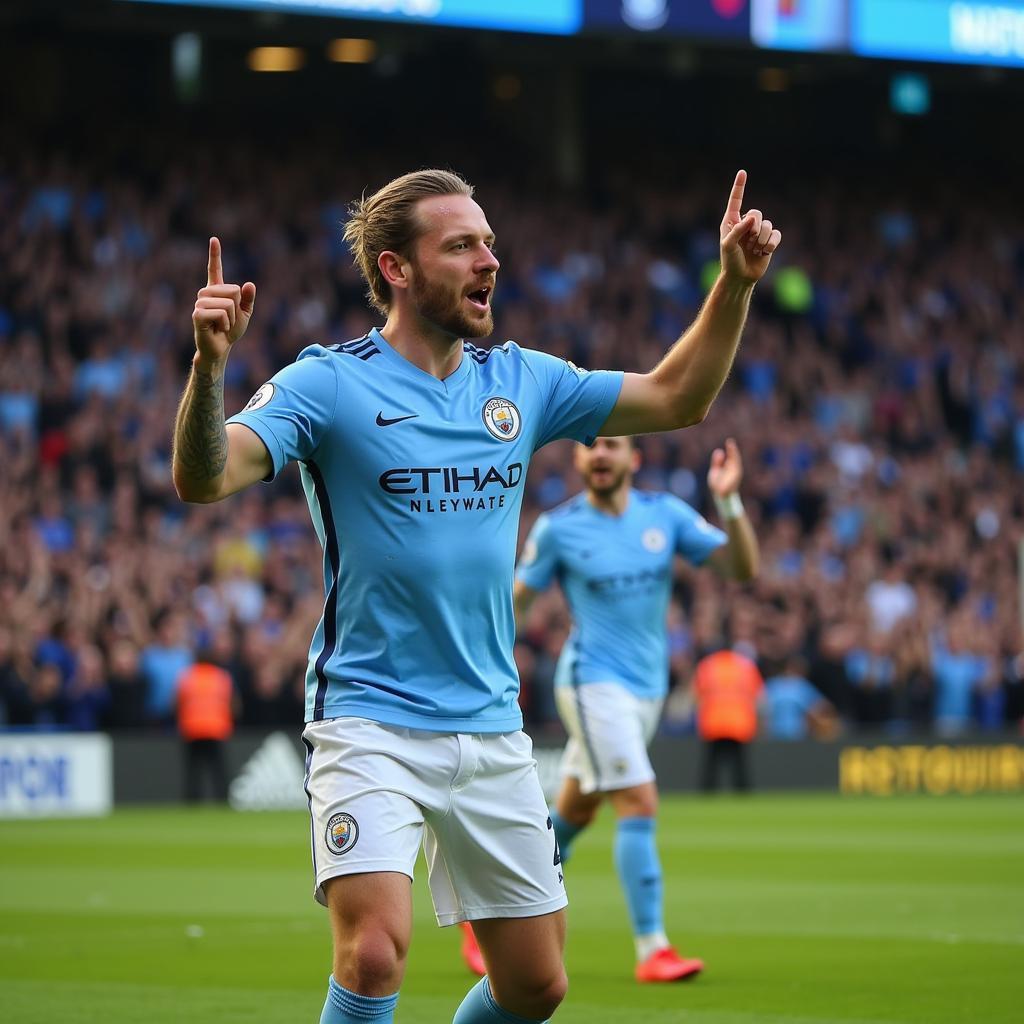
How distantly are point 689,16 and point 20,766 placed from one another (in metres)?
14.0

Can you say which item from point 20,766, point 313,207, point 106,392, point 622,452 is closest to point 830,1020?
point 622,452

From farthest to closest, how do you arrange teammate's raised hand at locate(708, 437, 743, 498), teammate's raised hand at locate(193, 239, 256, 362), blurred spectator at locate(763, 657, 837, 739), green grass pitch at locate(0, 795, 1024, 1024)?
blurred spectator at locate(763, 657, 837, 739) → teammate's raised hand at locate(708, 437, 743, 498) → green grass pitch at locate(0, 795, 1024, 1024) → teammate's raised hand at locate(193, 239, 256, 362)

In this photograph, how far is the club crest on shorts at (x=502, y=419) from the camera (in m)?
5.61

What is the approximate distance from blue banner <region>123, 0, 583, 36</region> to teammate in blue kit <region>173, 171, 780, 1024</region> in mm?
21824

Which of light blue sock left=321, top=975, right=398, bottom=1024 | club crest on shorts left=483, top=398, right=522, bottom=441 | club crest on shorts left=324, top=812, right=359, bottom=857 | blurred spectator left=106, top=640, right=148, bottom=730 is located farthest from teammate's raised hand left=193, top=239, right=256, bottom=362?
blurred spectator left=106, top=640, right=148, bottom=730

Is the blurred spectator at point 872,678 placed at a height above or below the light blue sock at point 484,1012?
below

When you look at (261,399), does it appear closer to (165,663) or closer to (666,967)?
(666,967)

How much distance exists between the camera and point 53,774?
22.7 metres

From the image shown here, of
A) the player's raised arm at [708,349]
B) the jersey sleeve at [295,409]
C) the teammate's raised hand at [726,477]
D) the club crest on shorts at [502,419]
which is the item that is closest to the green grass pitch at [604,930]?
the teammate's raised hand at [726,477]

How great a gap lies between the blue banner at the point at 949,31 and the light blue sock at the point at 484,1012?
2656 centimetres

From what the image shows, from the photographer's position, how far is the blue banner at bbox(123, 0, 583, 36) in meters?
26.7

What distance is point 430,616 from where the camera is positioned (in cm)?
542

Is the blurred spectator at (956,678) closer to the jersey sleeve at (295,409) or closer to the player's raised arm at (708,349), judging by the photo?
the player's raised arm at (708,349)

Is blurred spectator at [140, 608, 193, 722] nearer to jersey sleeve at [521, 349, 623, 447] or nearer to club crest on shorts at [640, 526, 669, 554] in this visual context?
club crest on shorts at [640, 526, 669, 554]
